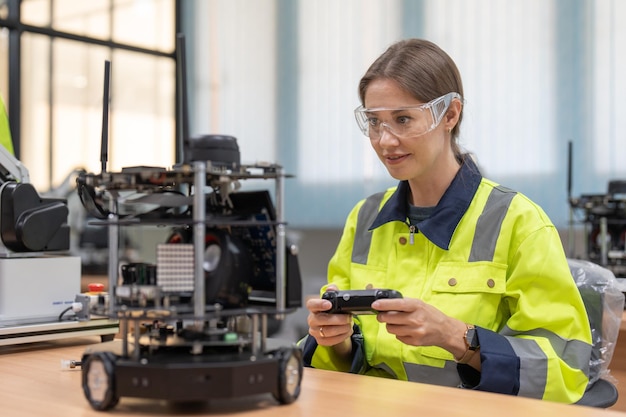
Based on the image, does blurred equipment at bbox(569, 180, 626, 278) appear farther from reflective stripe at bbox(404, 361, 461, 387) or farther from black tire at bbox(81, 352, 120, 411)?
black tire at bbox(81, 352, 120, 411)

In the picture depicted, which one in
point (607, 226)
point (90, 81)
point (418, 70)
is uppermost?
point (90, 81)

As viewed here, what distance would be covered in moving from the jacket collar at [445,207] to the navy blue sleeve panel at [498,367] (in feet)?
0.81

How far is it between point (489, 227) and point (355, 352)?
1.22 ft

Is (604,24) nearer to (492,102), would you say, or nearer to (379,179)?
(492,102)

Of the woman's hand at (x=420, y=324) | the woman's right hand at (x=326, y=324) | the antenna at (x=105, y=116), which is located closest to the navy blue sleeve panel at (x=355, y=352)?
the woman's right hand at (x=326, y=324)

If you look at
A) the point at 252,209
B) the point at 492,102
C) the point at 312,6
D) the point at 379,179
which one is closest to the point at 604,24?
the point at 492,102

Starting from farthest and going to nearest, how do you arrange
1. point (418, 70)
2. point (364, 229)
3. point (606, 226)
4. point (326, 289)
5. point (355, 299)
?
point (606, 226), point (364, 229), point (418, 70), point (326, 289), point (355, 299)

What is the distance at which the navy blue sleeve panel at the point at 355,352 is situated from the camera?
154cm

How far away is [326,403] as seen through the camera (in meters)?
1.01

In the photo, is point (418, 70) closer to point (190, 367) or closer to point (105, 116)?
point (105, 116)

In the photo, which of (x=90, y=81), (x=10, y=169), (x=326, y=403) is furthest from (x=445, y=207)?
(x=90, y=81)

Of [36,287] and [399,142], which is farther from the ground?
[399,142]

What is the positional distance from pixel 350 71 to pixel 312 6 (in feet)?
1.79

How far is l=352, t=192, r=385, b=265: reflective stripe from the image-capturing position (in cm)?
168
